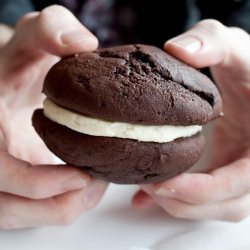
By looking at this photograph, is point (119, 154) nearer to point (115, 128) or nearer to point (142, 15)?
point (115, 128)

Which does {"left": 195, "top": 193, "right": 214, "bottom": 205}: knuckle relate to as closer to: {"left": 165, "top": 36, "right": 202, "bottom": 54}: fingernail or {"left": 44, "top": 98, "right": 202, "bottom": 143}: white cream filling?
{"left": 44, "top": 98, "right": 202, "bottom": 143}: white cream filling

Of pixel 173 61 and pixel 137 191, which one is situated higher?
pixel 173 61

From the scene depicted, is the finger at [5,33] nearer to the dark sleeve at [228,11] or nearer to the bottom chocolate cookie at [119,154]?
the bottom chocolate cookie at [119,154]

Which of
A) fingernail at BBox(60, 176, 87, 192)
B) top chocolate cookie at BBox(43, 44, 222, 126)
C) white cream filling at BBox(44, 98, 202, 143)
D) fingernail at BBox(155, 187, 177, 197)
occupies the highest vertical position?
top chocolate cookie at BBox(43, 44, 222, 126)

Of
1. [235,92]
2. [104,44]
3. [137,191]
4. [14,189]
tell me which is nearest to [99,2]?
[104,44]

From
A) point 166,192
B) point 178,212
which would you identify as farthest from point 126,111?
point 178,212

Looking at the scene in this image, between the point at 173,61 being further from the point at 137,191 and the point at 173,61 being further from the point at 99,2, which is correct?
the point at 99,2

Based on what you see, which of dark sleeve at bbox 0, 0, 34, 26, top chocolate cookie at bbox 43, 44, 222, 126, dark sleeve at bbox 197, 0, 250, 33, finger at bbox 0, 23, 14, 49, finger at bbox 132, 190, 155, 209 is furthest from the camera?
dark sleeve at bbox 197, 0, 250, 33

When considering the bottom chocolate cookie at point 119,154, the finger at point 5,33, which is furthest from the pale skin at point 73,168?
the finger at point 5,33

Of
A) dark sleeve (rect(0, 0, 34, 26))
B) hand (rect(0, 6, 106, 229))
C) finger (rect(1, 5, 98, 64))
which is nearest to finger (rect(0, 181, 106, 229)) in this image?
hand (rect(0, 6, 106, 229))
